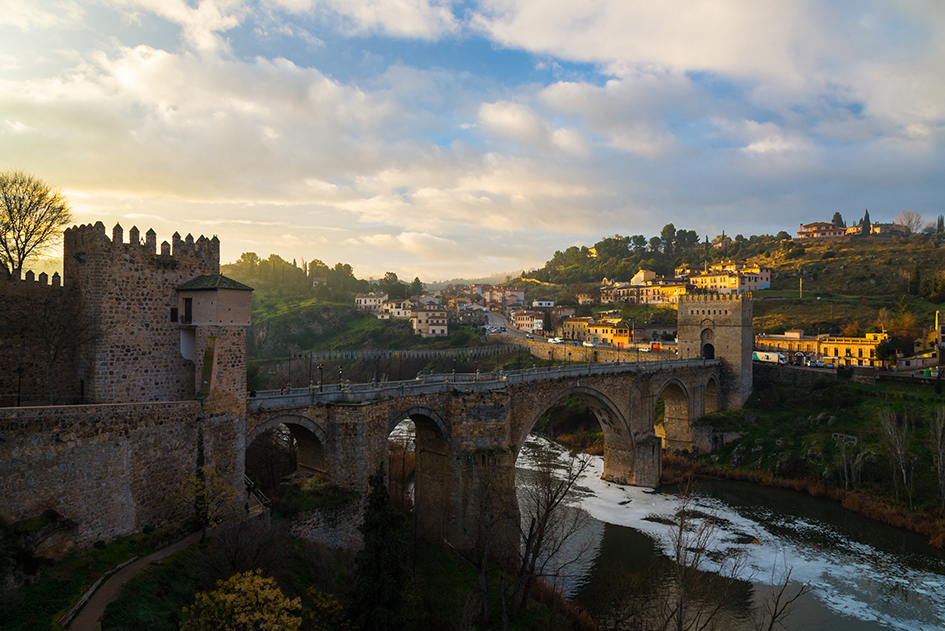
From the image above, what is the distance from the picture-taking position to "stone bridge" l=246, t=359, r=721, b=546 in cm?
1800

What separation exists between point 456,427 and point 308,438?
673 cm

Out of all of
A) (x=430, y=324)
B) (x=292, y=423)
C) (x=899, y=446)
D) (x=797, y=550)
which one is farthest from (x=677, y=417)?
(x=430, y=324)

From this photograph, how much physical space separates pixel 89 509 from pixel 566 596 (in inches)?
701

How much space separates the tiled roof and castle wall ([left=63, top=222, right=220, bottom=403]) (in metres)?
0.27

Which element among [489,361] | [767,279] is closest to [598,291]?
[767,279]

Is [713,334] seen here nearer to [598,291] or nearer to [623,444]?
[623,444]

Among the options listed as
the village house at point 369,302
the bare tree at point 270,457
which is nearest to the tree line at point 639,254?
the village house at point 369,302

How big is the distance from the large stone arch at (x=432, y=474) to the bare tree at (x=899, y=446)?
26.1m

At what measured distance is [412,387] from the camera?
69.2ft

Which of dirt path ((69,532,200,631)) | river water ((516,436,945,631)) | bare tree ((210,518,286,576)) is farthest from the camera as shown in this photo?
river water ((516,436,945,631))

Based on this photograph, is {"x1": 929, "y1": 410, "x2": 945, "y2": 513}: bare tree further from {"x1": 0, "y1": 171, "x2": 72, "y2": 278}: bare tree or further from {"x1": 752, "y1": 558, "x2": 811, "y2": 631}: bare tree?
{"x1": 0, "y1": 171, "x2": 72, "y2": 278}: bare tree

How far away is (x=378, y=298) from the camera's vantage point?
334 ft

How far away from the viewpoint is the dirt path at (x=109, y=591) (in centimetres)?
950

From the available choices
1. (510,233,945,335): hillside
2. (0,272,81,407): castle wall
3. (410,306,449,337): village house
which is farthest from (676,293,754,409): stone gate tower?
(0,272,81,407): castle wall
